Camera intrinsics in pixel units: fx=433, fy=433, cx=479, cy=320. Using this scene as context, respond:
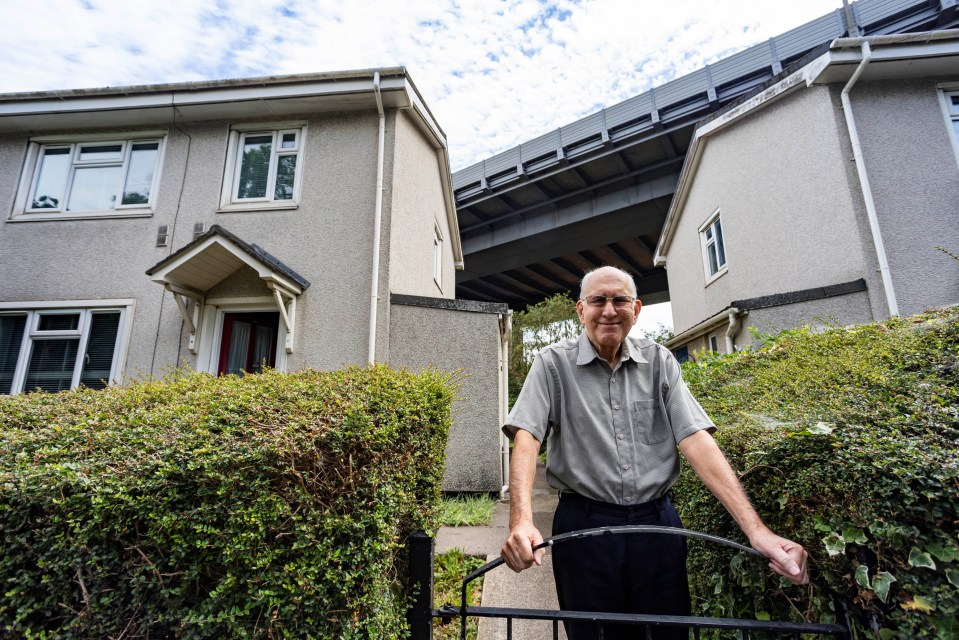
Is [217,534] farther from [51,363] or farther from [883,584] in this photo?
[51,363]

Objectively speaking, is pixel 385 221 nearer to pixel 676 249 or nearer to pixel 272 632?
pixel 272 632

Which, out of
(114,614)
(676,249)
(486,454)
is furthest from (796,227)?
(114,614)

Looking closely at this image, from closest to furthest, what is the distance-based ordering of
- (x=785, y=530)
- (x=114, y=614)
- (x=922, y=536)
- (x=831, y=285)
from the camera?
1. (x=922, y=536)
2. (x=785, y=530)
3. (x=114, y=614)
4. (x=831, y=285)

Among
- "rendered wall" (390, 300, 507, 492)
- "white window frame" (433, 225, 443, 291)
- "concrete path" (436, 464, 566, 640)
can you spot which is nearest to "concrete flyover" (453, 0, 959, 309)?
"white window frame" (433, 225, 443, 291)

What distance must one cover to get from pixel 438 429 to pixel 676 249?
11551 mm

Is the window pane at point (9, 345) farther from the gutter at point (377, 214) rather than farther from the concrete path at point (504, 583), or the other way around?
the concrete path at point (504, 583)

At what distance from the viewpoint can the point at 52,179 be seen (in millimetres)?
7426

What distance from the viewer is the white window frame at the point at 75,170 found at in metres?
7.07

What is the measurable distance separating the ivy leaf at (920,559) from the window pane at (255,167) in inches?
313

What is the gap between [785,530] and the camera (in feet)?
4.80

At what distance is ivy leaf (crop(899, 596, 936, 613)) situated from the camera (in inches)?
38.8

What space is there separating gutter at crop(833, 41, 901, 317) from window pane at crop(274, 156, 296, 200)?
8.46 m

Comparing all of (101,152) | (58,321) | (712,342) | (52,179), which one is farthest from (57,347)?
(712,342)

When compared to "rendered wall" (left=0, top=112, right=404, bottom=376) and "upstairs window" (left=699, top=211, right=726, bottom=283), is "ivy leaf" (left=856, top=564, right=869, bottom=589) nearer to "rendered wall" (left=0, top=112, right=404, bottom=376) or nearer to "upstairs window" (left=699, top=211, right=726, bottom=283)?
"rendered wall" (left=0, top=112, right=404, bottom=376)
